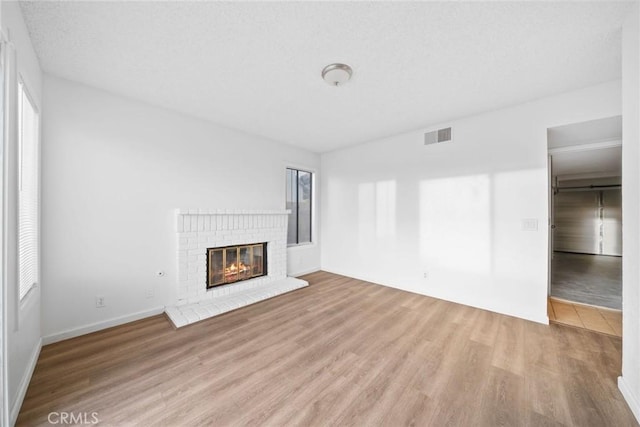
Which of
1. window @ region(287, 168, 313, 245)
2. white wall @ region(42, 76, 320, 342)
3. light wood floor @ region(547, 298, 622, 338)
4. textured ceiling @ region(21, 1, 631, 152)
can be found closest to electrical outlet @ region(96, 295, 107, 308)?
white wall @ region(42, 76, 320, 342)

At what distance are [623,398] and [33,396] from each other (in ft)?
13.1

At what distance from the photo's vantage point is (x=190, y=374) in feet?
5.97

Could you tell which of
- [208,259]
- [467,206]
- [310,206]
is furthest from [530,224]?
[208,259]

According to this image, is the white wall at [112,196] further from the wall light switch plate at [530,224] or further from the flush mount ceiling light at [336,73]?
the wall light switch plate at [530,224]

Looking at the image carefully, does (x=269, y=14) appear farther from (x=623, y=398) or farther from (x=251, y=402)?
(x=623, y=398)

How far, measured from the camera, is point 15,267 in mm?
1438

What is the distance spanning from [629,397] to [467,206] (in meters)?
2.12

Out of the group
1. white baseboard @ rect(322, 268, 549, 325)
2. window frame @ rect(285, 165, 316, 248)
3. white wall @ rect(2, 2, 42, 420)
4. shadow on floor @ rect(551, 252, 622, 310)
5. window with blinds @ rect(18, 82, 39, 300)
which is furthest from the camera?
window frame @ rect(285, 165, 316, 248)

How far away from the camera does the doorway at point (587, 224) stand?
9.00ft

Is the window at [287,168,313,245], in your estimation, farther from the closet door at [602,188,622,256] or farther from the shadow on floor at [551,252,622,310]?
the closet door at [602,188,622,256]

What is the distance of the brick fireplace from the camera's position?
2996 mm

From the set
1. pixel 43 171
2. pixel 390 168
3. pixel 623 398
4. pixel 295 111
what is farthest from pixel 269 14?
pixel 623 398

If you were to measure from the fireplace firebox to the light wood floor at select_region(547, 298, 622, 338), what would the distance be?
3941 millimetres

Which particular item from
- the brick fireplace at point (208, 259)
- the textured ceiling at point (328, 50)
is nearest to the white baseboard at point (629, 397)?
the textured ceiling at point (328, 50)
